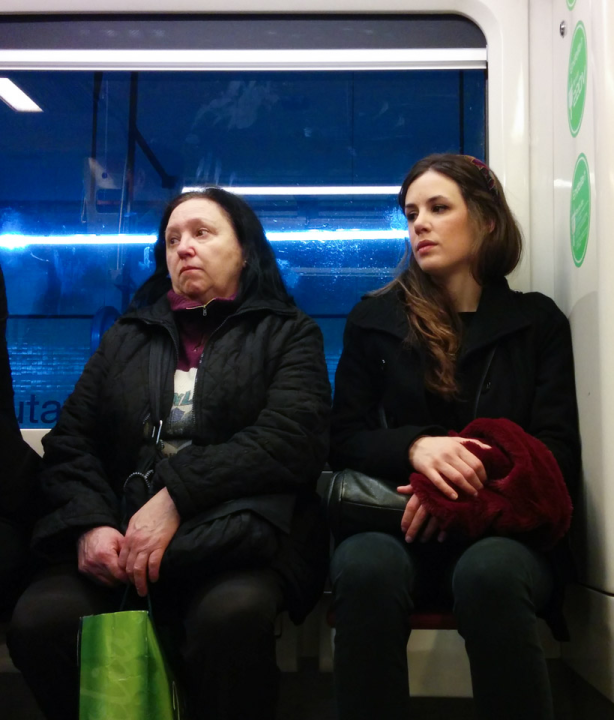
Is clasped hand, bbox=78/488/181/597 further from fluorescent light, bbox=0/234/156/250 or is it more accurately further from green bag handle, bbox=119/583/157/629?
fluorescent light, bbox=0/234/156/250

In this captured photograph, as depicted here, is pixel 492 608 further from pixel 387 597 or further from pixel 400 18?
pixel 400 18

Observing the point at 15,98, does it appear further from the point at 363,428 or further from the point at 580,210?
the point at 580,210

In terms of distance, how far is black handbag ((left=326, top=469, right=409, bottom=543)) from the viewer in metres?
1.81

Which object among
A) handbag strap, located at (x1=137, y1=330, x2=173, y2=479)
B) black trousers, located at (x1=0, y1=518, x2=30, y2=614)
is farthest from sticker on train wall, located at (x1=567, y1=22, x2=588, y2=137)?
black trousers, located at (x1=0, y1=518, x2=30, y2=614)

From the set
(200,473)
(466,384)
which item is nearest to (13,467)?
(200,473)

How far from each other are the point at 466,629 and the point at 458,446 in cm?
42

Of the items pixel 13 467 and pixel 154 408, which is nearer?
pixel 13 467

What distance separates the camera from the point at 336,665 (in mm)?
1579

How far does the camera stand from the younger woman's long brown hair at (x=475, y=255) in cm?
215

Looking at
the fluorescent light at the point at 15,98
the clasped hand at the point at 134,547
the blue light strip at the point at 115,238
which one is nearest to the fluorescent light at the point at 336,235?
the blue light strip at the point at 115,238

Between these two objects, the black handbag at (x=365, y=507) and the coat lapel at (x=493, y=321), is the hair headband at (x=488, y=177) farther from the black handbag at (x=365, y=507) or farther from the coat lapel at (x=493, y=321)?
the black handbag at (x=365, y=507)

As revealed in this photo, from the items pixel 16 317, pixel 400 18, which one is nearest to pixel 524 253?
pixel 400 18

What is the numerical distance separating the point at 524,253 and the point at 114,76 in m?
1.70

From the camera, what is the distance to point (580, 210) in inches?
82.5
